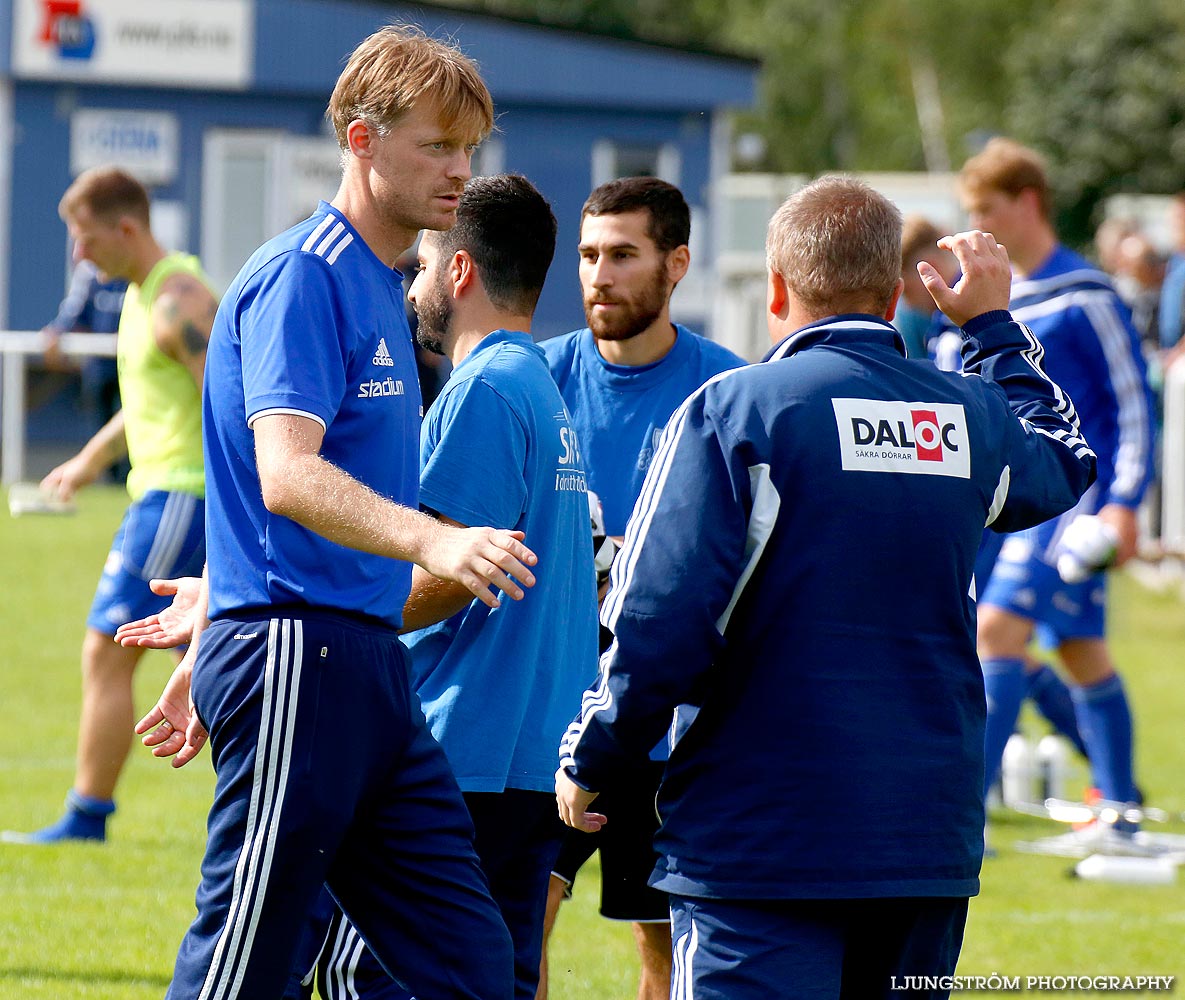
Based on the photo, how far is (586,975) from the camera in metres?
5.67

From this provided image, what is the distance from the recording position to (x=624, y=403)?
510 centimetres

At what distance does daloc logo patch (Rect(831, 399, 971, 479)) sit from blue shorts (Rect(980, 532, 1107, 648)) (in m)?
4.02

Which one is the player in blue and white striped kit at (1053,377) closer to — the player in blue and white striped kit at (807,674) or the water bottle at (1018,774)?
the water bottle at (1018,774)

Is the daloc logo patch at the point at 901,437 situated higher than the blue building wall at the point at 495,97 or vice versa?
the blue building wall at the point at 495,97

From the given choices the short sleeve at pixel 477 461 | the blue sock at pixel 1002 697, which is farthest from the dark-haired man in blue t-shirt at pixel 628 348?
the blue sock at pixel 1002 697

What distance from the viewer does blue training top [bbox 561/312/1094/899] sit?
315 cm

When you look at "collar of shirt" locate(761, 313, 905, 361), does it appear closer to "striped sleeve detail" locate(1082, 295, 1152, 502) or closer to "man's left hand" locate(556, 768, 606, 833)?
"man's left hand" locate(556, 768, 606, 833)

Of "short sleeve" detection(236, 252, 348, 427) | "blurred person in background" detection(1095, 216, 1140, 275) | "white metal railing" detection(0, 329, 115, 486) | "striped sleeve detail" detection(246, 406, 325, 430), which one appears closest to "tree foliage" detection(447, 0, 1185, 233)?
"blurred person in background" detection(1095, 216, 1140, 275)

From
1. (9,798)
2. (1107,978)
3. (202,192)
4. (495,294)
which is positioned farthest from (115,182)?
(202,192)

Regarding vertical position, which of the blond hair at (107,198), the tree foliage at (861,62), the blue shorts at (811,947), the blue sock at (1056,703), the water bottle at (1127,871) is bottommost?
the water bottle at (1127,871)

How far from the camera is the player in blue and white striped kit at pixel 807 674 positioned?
3158mm

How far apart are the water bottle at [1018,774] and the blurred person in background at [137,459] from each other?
3871mm

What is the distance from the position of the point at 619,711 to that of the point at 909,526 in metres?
0.60

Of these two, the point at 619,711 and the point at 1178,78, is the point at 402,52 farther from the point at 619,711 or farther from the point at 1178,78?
the point at 1178,78
